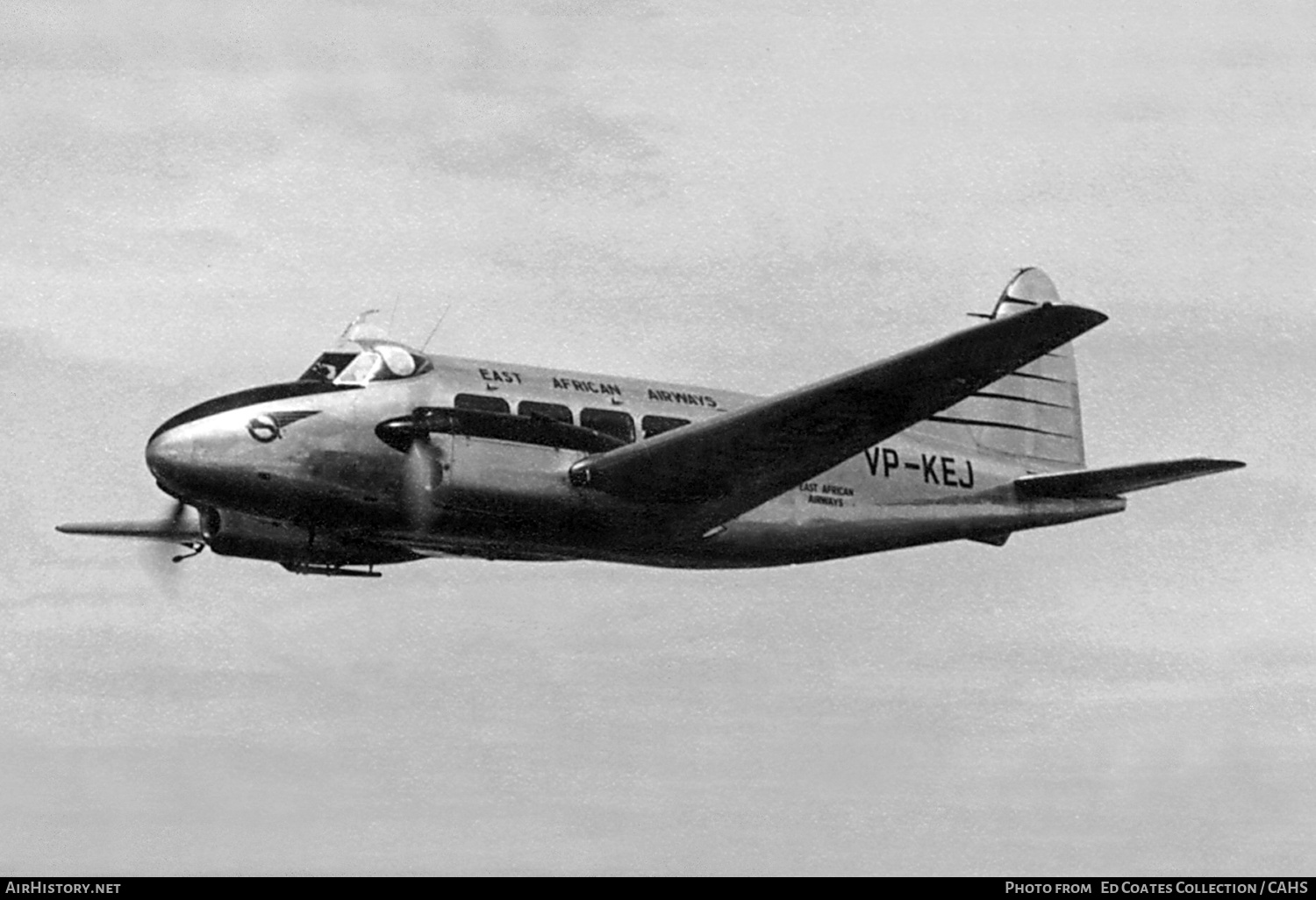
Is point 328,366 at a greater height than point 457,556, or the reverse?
point 328,366

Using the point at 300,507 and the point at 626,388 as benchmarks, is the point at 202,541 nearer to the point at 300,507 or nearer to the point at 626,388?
the point at 300,507

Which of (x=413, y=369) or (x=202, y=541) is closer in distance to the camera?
(x=413, y=369)

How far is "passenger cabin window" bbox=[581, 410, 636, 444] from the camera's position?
26.3 metres

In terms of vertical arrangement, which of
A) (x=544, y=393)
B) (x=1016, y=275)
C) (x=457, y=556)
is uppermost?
(x=1016, y=275)

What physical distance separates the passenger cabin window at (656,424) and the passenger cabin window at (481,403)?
1.86 m

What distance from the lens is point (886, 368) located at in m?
24.1

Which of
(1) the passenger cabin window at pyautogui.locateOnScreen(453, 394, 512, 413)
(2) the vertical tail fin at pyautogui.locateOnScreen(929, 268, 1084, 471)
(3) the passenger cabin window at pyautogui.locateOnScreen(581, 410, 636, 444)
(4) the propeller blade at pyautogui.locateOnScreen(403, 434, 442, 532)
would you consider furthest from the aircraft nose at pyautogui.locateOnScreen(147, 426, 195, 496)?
(2) the vertical tail fin at pyautogui.locateOnScreen(929, 268, 1084, 471)

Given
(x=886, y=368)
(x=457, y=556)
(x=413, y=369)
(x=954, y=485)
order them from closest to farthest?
(x=886, y=368) → (x=413, y=369) → (x=457, y=556) → (x=954, y=485)

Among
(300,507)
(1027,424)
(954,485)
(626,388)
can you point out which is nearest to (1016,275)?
(1027,424)

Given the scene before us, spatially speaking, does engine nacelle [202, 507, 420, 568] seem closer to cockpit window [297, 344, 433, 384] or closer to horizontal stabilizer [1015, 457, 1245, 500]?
cockpit window [297, 344, 433, 384]

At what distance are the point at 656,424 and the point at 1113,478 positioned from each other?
6337 mm

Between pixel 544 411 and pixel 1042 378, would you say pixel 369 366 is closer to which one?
pixel 544 411

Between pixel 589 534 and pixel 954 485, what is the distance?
5.75m

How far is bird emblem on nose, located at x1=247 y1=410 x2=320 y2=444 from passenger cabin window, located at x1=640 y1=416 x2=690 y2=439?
14.2ft
